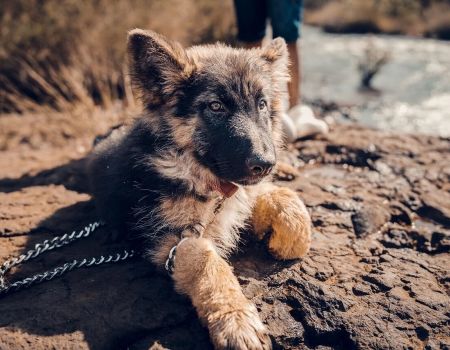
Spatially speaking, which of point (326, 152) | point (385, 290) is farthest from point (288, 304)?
point (326, 152)

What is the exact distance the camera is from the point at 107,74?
8.77 meters

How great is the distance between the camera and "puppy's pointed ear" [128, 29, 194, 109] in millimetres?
3344

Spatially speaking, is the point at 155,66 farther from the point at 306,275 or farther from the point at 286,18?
the point at 286,18

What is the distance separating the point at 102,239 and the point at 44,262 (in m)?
0.49

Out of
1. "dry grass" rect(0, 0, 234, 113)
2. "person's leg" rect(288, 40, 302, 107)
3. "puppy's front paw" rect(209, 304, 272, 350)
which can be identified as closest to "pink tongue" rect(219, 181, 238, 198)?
"puppy's front paw" rect(209, 304, 272, 350)

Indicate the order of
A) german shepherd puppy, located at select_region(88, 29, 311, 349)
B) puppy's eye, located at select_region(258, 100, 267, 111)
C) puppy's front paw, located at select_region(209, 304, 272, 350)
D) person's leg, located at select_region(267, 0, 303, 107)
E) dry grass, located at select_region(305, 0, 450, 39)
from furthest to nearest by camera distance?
1. dry grass, located at select_region(305, 0, 450, 39)
2. person's leg, located at select_region(267, 0, 303, 107)
3. puppy's eye, located at select_region(258, 100, 267, 111)
4. german shepherd puppy, located at select_region(88, 29, 311, 349)
5. puppy's front paw, located at select_region(209, 304, 272, 350)

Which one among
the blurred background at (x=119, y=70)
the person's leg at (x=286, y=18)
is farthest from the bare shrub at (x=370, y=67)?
the person's leg at (x=286, y=18)

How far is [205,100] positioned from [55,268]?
1733 millimetres

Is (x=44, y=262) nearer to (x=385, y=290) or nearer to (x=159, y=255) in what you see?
(x=159, y=255)

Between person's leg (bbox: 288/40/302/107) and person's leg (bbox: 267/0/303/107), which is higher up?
person's leg (bbox: 267/0/303/107)

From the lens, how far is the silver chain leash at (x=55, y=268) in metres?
3.22

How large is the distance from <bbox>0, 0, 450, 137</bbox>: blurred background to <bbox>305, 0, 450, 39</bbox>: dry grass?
5509 millimetres

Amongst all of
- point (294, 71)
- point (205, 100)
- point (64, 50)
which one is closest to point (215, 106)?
point (205, 100)

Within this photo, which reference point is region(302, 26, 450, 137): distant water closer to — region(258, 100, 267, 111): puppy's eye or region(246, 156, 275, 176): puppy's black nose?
region(258, 100, 267, 111): puppy's eye
